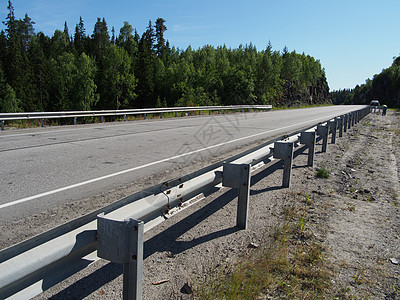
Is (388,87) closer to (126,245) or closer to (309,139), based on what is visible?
(309,139)

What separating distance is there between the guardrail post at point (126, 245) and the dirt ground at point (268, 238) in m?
0.79

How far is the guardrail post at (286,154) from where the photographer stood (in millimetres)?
6078

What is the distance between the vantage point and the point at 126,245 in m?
2.04

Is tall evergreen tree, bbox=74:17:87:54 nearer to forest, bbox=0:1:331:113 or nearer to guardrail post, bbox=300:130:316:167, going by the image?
forest, bbox=0:1:331:113

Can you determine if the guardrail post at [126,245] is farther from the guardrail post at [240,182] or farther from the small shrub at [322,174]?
the small shrub at [322,174]

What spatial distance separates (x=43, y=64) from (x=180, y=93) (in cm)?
3158

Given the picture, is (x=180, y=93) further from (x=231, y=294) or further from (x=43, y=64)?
(x=231, y=294)

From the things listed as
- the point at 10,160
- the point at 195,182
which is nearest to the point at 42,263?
the point at 195,182

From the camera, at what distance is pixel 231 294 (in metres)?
2.70

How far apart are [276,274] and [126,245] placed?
1.81 metres

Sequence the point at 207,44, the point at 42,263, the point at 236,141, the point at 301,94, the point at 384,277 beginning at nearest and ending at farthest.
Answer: the point at 42,263 < the point at 384,277 < the point at 236,141 < the point at 301,94 < the point at 207,44

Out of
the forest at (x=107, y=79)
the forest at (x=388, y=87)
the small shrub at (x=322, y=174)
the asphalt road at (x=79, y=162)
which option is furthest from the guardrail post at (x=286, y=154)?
the forest at (x=388, y=87)

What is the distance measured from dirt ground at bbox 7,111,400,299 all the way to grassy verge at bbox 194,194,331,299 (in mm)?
107

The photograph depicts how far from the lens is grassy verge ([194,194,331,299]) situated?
2.83 m
